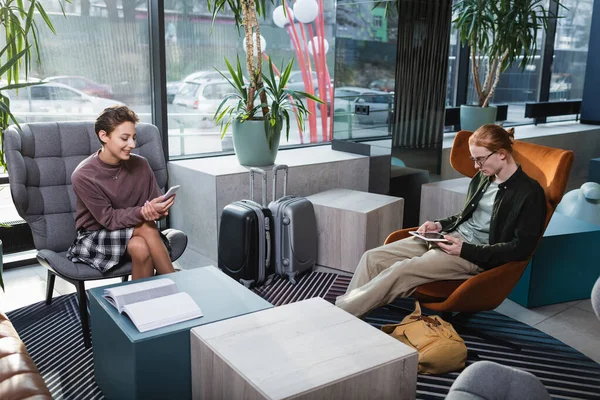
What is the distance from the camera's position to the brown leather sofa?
172 cm

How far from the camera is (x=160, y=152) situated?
3.64m

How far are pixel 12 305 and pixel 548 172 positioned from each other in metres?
2.98

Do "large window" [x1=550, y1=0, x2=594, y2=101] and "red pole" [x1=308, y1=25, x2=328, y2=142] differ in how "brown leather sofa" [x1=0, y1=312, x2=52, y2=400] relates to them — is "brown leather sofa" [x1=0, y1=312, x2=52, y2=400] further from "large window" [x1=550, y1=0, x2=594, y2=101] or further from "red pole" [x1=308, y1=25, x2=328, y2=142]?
"large window" [x1=550, y1=0, x2=594, y2=101]

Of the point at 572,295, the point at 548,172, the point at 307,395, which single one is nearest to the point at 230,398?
the point at 307,395

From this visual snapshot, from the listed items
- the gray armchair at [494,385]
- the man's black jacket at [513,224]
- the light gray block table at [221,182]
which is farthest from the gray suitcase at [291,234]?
the gray armchair at [494,385]

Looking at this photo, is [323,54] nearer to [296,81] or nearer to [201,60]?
[296,81]

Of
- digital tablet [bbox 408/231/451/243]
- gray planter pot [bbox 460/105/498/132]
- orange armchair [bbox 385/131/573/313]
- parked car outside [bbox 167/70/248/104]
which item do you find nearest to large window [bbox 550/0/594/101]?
gray planter pot [bbox 460/105/498/132]

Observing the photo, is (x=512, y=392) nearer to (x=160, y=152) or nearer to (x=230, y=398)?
(x=230, y=398)

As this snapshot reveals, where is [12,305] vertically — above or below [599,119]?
below

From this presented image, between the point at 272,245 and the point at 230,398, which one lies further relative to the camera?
the point at 272,245

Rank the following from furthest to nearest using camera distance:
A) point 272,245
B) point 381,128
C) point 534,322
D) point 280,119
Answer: point 381,128, point 280,119, point 272,245, point 534,322

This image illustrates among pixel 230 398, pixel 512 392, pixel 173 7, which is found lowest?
pixel 230 398

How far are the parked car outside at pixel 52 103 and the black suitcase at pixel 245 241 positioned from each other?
1286mm

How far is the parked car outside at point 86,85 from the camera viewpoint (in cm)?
403
